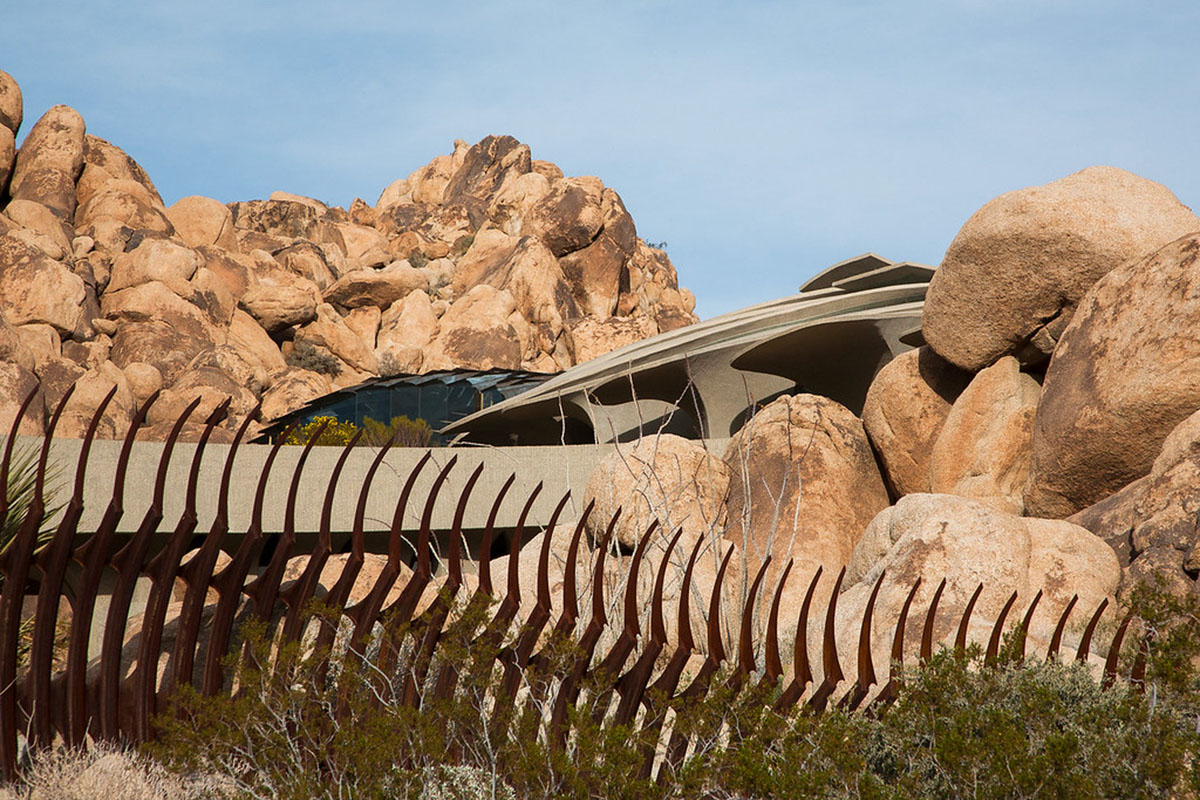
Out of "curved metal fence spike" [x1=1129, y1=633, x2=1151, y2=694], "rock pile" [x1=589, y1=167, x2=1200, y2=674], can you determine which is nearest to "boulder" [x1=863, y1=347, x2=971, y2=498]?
"rock pile" [x1=589, y1=167, x2=1200, y2=674]

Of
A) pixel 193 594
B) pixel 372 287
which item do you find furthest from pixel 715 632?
pixel 372 287

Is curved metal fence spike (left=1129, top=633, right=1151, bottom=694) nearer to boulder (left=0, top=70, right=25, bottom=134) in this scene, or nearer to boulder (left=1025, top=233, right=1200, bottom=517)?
boulder (left=1025, top=233, right=1200, bottom=517)

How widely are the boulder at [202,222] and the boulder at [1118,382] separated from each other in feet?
117

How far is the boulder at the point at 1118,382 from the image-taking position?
809 centimetres

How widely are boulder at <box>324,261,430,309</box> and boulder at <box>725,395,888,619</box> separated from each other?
29728mm

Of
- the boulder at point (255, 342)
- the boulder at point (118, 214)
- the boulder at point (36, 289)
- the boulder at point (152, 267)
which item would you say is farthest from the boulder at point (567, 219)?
the boulder at point (36, 289)

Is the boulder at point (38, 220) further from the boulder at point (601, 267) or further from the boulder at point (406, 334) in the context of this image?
the boulder at point (601, 267)

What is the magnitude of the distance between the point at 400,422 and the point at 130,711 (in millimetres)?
16598

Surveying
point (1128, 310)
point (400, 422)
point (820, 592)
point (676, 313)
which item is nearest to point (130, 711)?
point (820, 592)

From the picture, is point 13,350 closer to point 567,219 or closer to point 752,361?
point 752,361

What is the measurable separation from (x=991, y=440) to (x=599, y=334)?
30217 millimetres

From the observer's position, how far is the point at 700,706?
13.4ft

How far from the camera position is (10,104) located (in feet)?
117

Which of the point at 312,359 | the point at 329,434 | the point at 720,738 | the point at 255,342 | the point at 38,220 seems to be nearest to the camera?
the point at 720,738
